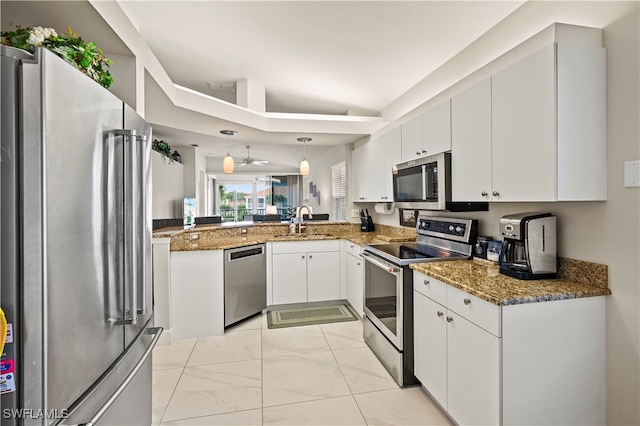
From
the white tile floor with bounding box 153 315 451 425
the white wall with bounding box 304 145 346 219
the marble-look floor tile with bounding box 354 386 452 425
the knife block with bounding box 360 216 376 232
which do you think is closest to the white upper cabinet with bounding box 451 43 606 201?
the marble-look floor tile with bounding box 354 386 452 425

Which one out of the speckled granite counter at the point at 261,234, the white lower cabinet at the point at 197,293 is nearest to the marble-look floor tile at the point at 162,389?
A: the white lower cabinet at the point at 197,293

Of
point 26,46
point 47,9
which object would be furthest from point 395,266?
point 47,9

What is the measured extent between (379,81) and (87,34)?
2.49 m

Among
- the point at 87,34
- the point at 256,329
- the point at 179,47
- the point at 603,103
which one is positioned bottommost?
the point at 256,329

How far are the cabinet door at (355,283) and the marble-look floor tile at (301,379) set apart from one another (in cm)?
81

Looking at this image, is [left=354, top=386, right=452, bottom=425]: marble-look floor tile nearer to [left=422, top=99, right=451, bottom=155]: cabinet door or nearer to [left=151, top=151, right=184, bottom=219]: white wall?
[left=422, top=99, right=451, bottom=155]: cabinet door

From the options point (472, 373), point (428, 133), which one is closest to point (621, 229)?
point (472, 373)

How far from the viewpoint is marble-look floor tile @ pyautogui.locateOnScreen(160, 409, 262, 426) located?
1.83 meters

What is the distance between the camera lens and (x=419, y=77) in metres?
3.02

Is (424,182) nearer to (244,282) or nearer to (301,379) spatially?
(301,379)

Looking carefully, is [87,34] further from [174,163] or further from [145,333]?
[174,163]

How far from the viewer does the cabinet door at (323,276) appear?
3.77 metres

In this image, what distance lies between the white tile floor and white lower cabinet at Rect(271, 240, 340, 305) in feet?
2.39

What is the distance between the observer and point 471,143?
1.96 m
